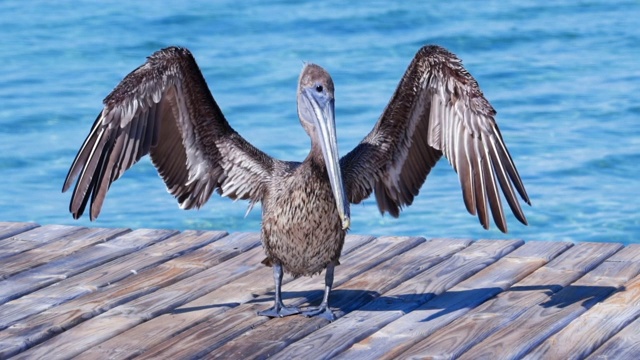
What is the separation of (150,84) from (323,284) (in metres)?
1.15

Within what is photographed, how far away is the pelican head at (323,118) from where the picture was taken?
444 centimetres

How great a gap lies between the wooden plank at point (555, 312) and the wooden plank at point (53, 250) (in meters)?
2.15

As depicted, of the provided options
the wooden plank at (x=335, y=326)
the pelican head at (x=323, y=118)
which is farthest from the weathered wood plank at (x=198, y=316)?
the pelican head at (x=323, y=118)

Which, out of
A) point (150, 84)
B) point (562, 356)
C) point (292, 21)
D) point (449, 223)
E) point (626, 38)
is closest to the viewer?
point (562, 356)

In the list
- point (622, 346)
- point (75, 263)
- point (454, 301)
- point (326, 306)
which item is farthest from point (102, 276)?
point (622, 346)

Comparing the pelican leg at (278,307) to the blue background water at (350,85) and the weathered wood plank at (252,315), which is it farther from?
the blue background water at (350,85)

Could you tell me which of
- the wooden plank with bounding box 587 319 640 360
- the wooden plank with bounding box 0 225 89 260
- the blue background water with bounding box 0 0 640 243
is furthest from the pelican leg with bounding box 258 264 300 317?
the blue background water with bounding box 0 0 640 243

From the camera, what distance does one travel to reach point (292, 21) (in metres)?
14.0

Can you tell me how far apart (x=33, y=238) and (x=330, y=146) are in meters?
2.01

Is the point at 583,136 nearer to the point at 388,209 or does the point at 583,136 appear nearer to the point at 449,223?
the point at 449,223

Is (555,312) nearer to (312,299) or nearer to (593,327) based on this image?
(593,327)

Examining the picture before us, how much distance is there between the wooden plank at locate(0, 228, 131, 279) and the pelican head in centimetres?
154

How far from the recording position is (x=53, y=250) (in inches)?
222

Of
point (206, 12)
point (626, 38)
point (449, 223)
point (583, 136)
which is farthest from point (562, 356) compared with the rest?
point (206, 12)
